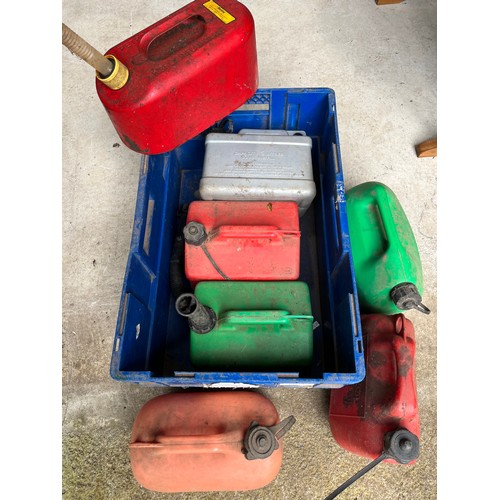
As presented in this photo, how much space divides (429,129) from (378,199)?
2.21ft

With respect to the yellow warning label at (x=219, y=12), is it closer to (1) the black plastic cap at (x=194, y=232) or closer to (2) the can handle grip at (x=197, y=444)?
(1) the black plastic cap at (x=194, y=232)

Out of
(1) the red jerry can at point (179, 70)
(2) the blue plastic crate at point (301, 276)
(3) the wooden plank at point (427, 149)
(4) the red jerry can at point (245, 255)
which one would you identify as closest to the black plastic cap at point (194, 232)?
(4) the red jerry can at point (245, 255)

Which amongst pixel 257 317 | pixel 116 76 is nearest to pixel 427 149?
pixel 257 317

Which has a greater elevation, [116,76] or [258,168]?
[116,76]

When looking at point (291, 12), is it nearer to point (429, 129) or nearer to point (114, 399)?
point (429, 129)

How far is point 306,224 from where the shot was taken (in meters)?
1.35

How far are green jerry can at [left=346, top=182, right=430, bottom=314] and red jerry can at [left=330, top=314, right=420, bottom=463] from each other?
0.06m

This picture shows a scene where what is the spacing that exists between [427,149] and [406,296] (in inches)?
29.9

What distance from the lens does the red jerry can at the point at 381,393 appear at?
35.3 inches

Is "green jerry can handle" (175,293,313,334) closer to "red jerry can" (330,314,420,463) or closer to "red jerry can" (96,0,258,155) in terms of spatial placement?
"red jerry can" (330,314,420,463)

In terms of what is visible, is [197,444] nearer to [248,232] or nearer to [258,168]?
[248,232]

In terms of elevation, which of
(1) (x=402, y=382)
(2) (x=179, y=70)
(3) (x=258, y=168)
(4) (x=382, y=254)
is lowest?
(1) (x=402, y=382)

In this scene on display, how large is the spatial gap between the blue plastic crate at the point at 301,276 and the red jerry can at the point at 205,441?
73mm

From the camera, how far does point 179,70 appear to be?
2.87 ft
